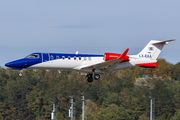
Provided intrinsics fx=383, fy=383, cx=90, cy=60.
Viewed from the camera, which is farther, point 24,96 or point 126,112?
point 24,96

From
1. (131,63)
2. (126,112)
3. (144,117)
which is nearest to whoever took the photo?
(131,63)

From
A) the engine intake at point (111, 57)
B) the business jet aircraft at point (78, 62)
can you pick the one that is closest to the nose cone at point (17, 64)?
the business jet aircraft at point (78, 62)

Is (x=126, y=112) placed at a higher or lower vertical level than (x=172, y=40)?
lower

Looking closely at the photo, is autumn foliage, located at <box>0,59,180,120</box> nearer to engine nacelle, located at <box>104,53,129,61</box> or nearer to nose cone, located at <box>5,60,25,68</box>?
engine nacelle, located at <box>104,53,129,61</box>

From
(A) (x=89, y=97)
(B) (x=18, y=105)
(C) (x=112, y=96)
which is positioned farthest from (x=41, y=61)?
(B) (x=18, y=105)

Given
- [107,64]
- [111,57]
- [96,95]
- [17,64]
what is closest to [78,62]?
[107,64]

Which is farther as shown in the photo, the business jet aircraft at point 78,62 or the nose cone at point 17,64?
the business jet aircraft at point 78,62

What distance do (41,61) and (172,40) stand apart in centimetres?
1457

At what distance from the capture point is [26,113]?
414 feet

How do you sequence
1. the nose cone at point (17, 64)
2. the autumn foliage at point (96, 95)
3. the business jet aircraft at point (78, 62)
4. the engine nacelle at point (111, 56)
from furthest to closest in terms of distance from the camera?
the autumn foliage at point (96, 95)
the engine nacelle at point (111, 56)
the business jet aircraft at point (78, 62)
the nose cone at point (17, 64)

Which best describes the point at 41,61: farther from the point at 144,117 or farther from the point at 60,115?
the point at 60,115

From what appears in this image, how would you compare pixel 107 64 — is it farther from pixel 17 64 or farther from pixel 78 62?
pixel 17 64

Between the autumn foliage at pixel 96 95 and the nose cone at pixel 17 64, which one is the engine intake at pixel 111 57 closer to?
the nose cone at pixel 17 64

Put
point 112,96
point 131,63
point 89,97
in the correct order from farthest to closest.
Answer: point 89,97 → point 112,96 → point 131,63
